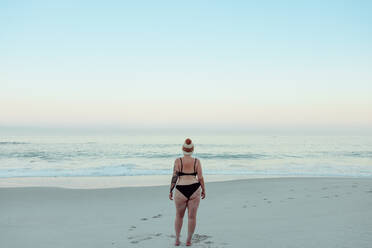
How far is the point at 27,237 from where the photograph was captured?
223 inches

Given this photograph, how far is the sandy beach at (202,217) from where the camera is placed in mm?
5184

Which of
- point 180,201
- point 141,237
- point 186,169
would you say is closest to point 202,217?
point 141,237

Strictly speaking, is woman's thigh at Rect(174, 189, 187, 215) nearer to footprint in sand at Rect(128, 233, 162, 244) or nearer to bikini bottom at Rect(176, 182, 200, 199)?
bikini bottom at Rect(176, 182, 200, 199)

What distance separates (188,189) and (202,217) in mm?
2756

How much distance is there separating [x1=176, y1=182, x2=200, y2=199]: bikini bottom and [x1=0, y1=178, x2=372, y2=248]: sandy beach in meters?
0.97

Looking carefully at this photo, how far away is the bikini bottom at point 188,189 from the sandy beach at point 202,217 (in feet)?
3.19

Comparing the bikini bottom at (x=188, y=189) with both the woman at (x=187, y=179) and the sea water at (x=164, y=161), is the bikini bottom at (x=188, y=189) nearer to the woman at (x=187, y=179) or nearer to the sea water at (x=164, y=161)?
the woman at (x=187, y=179)

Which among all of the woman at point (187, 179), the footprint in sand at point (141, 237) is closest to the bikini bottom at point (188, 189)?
the woman at point (187, 179)

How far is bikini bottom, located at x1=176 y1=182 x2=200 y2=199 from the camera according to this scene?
458cm

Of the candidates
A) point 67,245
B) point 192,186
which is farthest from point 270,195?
point 67,245

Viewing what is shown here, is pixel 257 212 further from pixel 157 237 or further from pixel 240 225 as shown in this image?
pixel 157 237

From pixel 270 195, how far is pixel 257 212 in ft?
7.36

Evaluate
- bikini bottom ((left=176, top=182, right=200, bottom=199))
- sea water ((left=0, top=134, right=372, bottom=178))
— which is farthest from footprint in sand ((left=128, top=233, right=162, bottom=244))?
sea water ((left=0, top=134, right=372, bottom=178))

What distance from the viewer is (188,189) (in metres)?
4.58
